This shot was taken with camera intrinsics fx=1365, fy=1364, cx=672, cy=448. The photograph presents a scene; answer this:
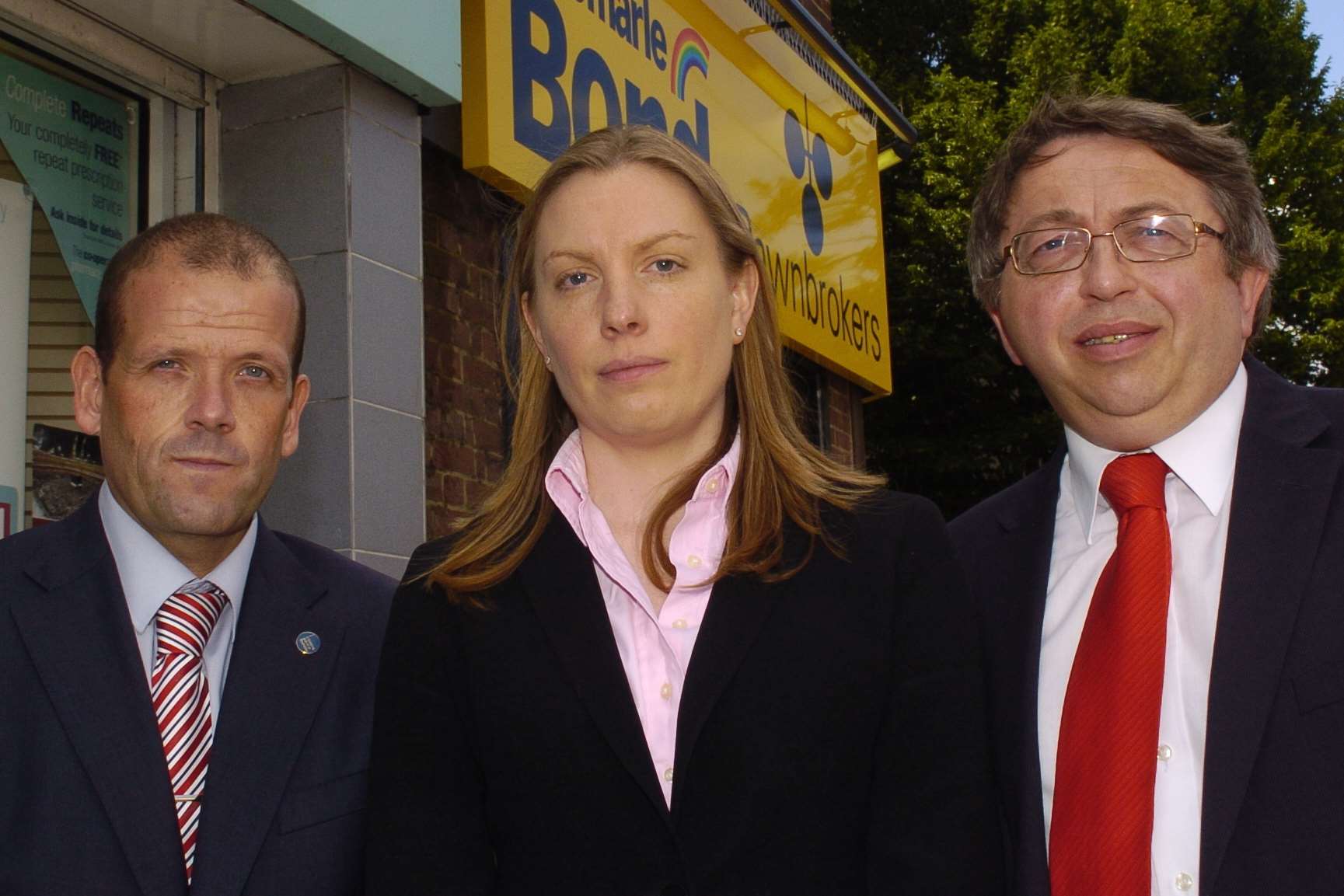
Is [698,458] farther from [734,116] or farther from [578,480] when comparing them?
[734,116]

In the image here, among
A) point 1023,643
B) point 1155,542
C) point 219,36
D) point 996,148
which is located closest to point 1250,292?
point 1155,542

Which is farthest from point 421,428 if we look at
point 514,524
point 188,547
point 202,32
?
point 514,524

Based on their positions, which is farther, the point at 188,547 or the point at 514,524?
the point at 188,547

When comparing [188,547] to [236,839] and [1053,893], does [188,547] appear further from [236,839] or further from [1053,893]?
[1053,893]

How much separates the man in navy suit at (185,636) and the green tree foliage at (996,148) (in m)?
12.9

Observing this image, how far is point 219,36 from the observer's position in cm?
387

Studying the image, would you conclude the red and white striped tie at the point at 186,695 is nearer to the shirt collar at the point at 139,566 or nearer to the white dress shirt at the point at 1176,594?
the shirt collar at the point at 139,566

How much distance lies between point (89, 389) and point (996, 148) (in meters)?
13.3

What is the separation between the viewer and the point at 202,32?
3848 millimetres

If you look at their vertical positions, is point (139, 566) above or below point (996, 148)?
below

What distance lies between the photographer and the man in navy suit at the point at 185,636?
2.11m

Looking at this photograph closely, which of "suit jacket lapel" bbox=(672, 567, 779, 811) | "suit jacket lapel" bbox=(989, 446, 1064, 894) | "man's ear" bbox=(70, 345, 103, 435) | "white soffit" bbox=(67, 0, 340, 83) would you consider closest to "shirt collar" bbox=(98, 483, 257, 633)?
"man's ear" bbox=(70, 345, 103, 435)

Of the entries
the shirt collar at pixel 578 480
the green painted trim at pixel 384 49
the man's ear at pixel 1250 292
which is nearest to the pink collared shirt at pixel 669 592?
the shirt collar at pixel 578 480

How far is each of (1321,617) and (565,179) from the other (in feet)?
4.50
